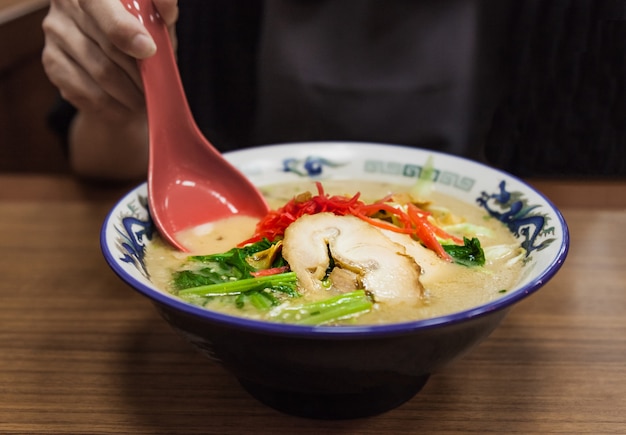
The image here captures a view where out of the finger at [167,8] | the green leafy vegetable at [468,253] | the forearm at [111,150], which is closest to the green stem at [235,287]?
the green leafy vegetable at [468,253]

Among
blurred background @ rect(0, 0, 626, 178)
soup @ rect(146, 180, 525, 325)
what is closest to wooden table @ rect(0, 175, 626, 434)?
soup @ rect(146, 180, 525, 325)

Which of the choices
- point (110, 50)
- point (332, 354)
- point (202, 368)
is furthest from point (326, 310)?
point (110, 50)

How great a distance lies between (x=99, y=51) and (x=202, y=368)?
2.09 feet

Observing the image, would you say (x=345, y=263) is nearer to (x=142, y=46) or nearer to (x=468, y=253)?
(x=468, y=253)

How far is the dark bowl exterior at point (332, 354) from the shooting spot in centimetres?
68

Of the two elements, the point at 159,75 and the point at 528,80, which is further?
the point at 528,80

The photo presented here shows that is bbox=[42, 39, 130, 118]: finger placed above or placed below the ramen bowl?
above

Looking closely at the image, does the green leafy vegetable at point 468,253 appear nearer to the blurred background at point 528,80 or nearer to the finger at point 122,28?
the finger at point 122,28

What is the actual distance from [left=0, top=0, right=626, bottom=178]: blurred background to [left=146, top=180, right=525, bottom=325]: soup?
1.08 m

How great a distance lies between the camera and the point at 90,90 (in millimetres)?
1254

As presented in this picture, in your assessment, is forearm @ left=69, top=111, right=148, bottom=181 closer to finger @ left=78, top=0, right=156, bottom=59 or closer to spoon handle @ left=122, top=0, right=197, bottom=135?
spoon handle @ left=122, top=0, right=197, bottom=135

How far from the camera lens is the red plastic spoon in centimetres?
109

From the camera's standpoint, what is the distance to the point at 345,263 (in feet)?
2.93

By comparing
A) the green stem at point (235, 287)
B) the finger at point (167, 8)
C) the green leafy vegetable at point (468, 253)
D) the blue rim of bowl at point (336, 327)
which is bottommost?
the green leafy vegetable at point (468, 253)
